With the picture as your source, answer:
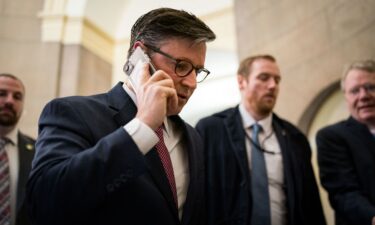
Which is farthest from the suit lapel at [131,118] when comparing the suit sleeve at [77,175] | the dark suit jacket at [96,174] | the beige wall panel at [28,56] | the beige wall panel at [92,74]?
the beige wall panel at [92,74]

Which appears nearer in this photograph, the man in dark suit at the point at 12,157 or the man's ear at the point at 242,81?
the man in dark suit at the point at 12,157

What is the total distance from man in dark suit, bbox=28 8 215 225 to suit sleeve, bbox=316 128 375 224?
0.99 m

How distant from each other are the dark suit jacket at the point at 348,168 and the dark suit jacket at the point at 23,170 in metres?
1.92

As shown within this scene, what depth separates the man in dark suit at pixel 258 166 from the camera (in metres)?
2.14

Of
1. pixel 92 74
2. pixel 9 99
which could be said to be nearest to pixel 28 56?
pixel 92 74

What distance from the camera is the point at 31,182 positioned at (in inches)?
42.6

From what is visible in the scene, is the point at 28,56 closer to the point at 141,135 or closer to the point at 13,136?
the point at 13,136

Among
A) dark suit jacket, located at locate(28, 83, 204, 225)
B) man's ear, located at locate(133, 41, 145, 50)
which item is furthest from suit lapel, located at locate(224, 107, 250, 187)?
man's ear, located at locate(133, 41, 145, 50)

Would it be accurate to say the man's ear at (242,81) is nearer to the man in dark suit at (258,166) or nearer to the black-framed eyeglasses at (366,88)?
the man in dark suit at (258,166)

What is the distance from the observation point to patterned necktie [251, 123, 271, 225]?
2082mm

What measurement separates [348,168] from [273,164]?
44 centimetres

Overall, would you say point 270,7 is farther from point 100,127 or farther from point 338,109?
point 100,127

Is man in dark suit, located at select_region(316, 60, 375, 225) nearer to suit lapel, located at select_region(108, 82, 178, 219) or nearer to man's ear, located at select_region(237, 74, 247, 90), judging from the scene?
man's ear, located at select_region(237, 74, 247, 90)

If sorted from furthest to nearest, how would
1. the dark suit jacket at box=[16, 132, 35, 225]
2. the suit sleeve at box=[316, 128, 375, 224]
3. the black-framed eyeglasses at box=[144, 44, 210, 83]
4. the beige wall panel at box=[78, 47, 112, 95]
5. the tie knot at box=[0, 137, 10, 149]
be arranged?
the beige wall panel at box=[78, 47, 112, 95] → the tie knot at box=[0, 137, 10, 149] → the dark suit jacket at box=[16, 132, 35, 225] → the suit sleeve at box=[316, 128, 375, 224] → the black-framed eyeglasses at box=[144, 44, 210, 83]
